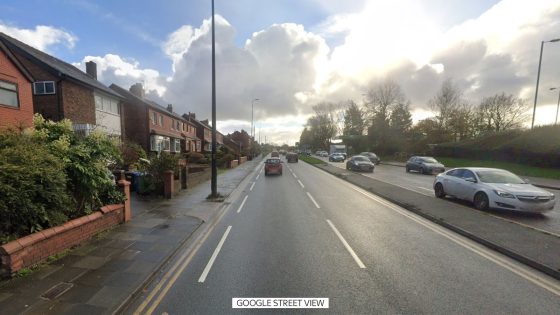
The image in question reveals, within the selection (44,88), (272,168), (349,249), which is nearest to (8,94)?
(44,88)

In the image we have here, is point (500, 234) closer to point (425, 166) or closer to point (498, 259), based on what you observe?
point (498, 259)

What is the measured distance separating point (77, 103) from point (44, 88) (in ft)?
6.88

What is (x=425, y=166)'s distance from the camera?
26688 mm

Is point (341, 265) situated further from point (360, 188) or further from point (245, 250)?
point (360, 188)

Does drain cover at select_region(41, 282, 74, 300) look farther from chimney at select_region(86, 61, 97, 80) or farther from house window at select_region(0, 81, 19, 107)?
chimney at select_region(86, 61, 97, 80)

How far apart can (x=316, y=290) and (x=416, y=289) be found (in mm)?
1520

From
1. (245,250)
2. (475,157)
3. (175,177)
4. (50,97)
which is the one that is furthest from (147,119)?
(475,157)

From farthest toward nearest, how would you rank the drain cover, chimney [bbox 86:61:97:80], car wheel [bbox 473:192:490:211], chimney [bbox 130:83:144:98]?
1. chimney [bbox 130:83:144:98]
2. chimney [bbox 86:61:97:80]
3. car wheel [bbox 473:192:490:211]
4. the drain cover

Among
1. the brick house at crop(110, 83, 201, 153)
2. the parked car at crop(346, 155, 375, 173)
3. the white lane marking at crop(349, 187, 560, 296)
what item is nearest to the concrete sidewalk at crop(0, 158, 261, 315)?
the white lane marking at crop(349, 187, 560, 296)

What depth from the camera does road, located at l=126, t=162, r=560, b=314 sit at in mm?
4082

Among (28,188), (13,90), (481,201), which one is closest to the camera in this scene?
(28,188)

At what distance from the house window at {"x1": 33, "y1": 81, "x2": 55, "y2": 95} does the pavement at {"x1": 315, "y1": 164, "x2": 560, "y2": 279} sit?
23.7 meters

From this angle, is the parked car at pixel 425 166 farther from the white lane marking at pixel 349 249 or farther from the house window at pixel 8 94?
the house window at pixel 8 94

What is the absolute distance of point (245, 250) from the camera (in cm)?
628
